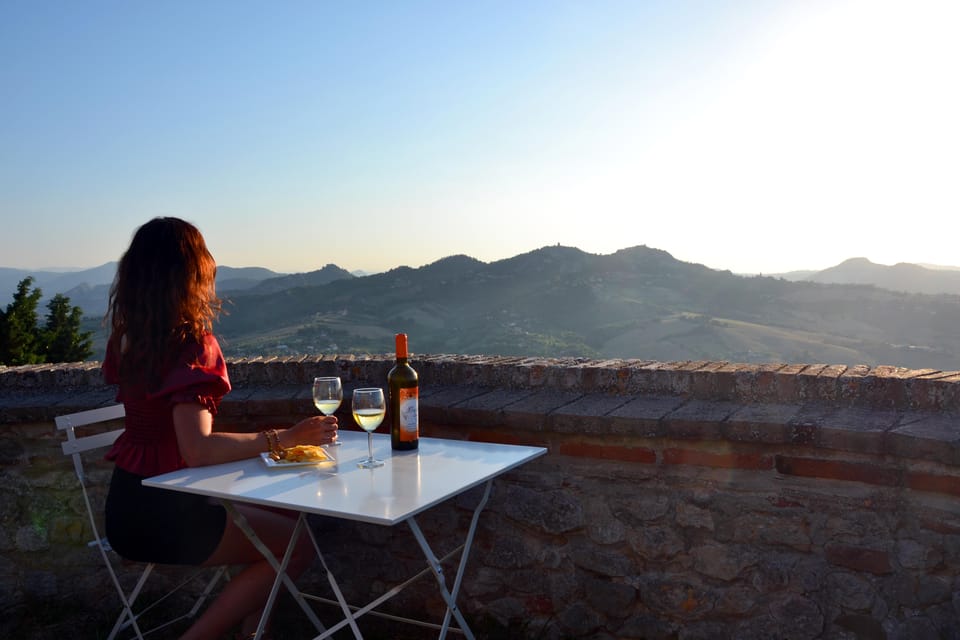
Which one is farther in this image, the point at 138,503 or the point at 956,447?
→ the point at 138,503

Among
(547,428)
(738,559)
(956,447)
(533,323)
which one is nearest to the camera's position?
A: (956,447)

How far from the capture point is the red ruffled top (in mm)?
2191

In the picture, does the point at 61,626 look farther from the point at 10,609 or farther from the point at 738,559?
the point at 738,559

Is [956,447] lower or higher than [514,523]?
higher

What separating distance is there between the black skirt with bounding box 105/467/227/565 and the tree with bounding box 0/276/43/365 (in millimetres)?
8746

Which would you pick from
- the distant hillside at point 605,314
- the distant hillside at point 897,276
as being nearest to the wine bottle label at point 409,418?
the distant hillside at point 605,314

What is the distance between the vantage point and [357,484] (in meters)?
1.96

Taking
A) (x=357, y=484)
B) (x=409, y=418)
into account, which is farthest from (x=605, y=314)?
(x=357, y=484)

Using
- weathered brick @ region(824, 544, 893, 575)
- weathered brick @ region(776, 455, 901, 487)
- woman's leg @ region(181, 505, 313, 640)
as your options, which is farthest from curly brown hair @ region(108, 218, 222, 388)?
weathered brick @ region(824, 544, 893, 575)

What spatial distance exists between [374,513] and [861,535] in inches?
62.7

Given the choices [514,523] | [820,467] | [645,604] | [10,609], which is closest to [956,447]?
[820,467]

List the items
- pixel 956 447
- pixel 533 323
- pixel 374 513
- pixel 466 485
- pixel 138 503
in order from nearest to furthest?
1. pixel 374 513
2. pixel 466 485
3. pixel 956 447
4. pixel 138 503
5. pixel 533 323

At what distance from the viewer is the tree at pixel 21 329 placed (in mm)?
9648

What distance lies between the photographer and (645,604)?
8.34 ft
